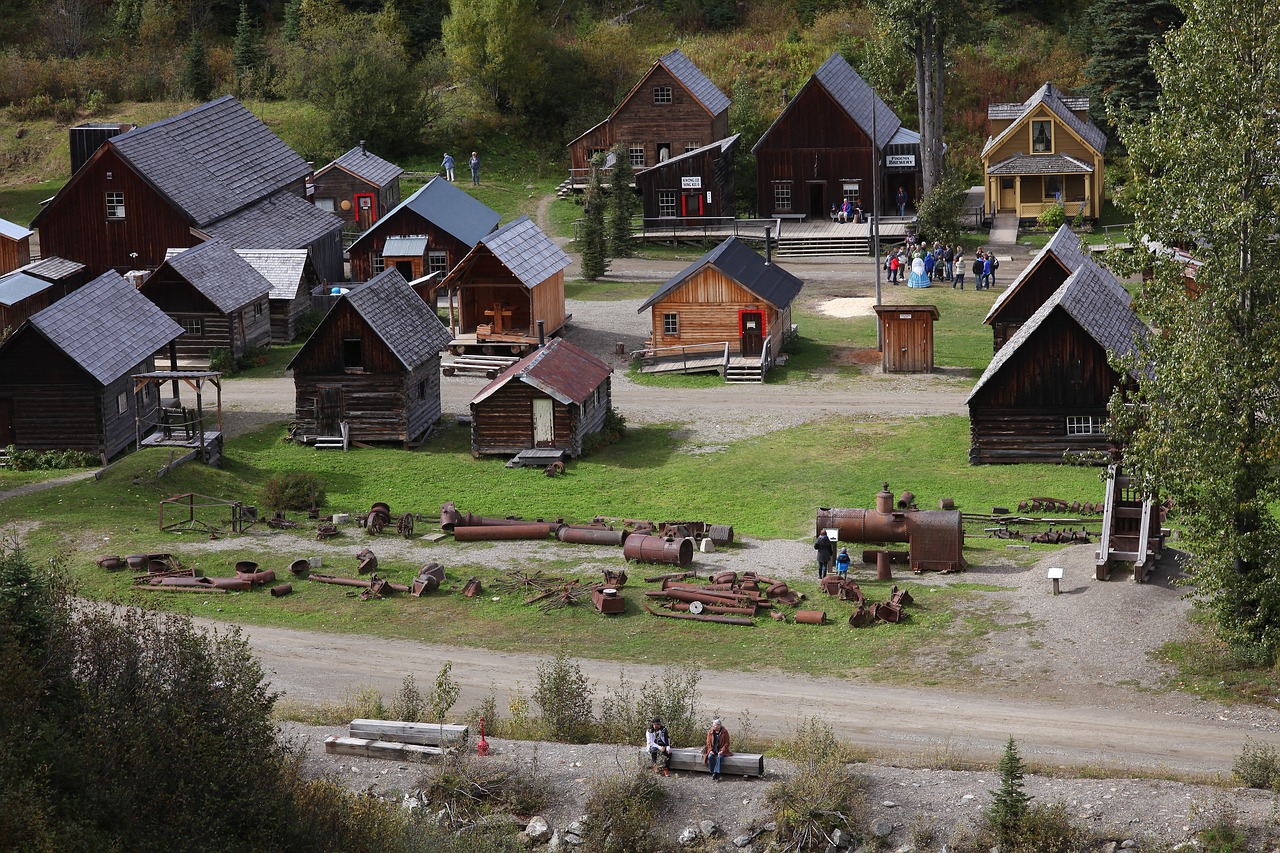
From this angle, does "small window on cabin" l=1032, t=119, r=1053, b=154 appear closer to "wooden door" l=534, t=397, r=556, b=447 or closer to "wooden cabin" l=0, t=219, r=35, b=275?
"wooden door" l=534, t=397, r=556, b=447

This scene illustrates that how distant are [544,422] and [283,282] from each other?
1777 centimetres

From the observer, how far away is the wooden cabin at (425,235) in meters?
58.3

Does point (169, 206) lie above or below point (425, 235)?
above

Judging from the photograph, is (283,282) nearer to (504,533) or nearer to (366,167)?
(366,167)

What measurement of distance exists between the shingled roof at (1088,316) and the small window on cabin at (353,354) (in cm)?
1591

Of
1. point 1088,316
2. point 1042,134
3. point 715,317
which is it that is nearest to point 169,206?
point 715,317

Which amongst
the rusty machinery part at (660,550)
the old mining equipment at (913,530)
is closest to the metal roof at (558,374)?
the rusty machinery part at (660,550)

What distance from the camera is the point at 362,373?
42406 millimetres

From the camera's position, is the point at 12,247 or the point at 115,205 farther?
the point at 12,247

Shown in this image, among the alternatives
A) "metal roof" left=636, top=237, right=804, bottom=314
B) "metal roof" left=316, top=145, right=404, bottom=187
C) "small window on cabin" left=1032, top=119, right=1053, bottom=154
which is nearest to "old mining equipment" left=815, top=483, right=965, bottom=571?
"metal roof" left=636, top=237, right=804, bottom=314

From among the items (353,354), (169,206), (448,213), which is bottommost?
(353,354)

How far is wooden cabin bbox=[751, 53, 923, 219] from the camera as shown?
224 ft

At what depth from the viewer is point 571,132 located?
79.6m

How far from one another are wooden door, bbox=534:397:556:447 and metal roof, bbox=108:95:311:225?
20754mm
